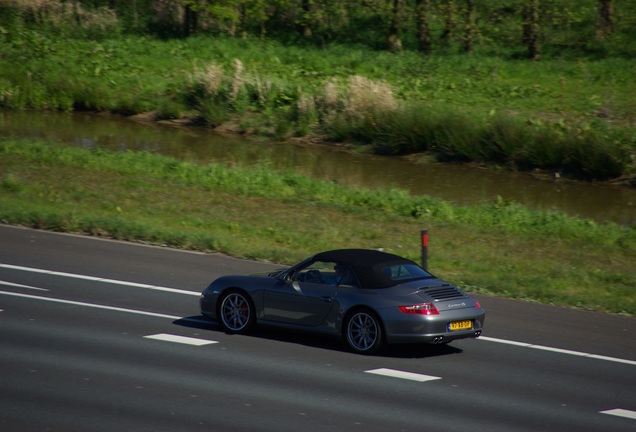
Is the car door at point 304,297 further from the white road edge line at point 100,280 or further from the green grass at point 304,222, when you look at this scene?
the green grass at point 304,222

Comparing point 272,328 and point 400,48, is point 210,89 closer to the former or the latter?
point 400,48

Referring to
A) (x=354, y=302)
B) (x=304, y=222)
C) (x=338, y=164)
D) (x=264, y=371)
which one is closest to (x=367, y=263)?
(x=354, y=302)

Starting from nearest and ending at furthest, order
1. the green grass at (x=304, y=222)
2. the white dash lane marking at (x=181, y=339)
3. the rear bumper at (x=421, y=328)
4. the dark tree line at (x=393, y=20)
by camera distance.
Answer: the rear bumper at (x=421, y=328) < the white dash lane marking at (x=181, y=339) < the green grass at (x=304, y=222) < the dark tree line at (x=393, y=20)

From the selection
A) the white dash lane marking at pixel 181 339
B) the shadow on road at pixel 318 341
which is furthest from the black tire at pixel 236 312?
the white dash lane marking at pixel 181 339

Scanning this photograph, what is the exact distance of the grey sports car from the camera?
12.1 metres

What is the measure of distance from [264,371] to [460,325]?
105 inches

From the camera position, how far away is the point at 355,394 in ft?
34.4

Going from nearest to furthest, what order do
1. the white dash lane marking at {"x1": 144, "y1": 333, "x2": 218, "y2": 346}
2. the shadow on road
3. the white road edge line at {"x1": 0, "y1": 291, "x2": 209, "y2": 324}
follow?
the white dash lane marking at {"x1": 144, "y1": 333, "x2": 218, "y2": 346} < the shadow on road < the white road edge line at {"x1": 0, "y1": 291, "x2": 209, "y2": 324}

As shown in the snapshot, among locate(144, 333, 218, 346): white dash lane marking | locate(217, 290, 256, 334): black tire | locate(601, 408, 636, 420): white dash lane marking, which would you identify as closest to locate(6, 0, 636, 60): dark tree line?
locate(217, 290, 256, 334): black tire

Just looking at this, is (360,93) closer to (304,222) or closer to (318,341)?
(304,222)

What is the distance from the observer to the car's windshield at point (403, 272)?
41.7 feet

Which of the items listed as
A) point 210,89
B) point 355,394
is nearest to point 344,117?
point 210,89

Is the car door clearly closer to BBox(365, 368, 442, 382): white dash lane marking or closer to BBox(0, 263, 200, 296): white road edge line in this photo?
BBox(365, 368, 442, 382): white dash lane marking

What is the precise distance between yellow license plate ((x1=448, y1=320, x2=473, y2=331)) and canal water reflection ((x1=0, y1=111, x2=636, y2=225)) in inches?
620
